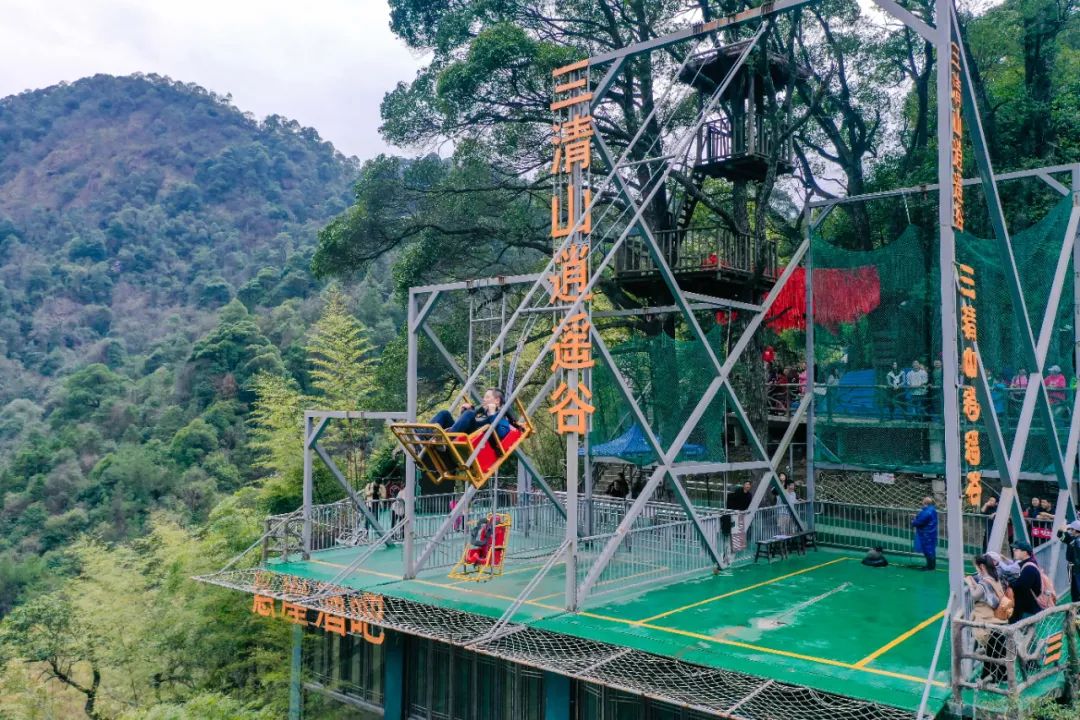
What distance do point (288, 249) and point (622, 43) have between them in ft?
197

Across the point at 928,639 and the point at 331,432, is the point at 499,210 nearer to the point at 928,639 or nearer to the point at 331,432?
the point at 331,432

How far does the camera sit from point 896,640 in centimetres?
1112

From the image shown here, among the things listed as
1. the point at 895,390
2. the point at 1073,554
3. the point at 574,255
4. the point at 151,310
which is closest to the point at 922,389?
the point at 895,390

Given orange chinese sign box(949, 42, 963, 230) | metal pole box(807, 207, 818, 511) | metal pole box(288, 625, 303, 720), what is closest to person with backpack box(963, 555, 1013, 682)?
orange chinese sign box(949, 42, 963, 230)

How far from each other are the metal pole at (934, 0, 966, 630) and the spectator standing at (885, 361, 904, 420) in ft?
24.9

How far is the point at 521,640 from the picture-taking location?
11250mm

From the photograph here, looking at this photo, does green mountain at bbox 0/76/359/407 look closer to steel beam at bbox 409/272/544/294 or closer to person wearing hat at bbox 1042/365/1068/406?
steel beam at bbox 409/272/544/294

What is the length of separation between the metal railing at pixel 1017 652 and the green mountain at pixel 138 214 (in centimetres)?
6205

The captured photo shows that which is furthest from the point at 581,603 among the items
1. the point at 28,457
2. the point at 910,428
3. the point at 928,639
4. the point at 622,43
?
the point at 28,457

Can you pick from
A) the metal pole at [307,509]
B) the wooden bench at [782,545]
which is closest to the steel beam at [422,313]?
the metal pole at [307,509]

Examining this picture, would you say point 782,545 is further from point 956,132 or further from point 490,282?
point 956,132

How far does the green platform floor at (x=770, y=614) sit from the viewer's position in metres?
9.90

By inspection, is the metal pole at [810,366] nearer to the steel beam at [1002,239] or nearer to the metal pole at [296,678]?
the steel beam at [1002,239]

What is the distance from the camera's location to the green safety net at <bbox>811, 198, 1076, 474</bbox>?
15695mm
